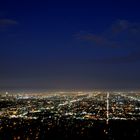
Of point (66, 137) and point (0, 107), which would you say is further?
point (0, 107)

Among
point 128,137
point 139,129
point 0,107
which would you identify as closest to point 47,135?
point 128,137

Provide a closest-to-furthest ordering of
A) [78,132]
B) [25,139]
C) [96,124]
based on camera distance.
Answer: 1. [25,139]
2. [78,132]
3. [96,124]

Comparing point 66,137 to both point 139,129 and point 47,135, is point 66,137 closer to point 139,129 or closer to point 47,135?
point 47,135

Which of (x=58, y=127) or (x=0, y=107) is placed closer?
(x=58, y=127)

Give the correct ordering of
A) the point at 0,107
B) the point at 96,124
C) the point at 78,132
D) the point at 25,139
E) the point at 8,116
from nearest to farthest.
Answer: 1. the point at 25,139
2. the point at 78,132
3. the point at 96,124
4. the point at 8,116
5. the point at 0,107

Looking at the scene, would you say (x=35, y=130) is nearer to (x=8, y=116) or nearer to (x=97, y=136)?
(x=97, y=136)

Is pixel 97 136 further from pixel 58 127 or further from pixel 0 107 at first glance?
pixel 0 107

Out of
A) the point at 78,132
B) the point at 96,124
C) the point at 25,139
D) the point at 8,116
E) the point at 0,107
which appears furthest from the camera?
the point at 0,107

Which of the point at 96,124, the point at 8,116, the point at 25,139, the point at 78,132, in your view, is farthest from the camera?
the point at 8,116
